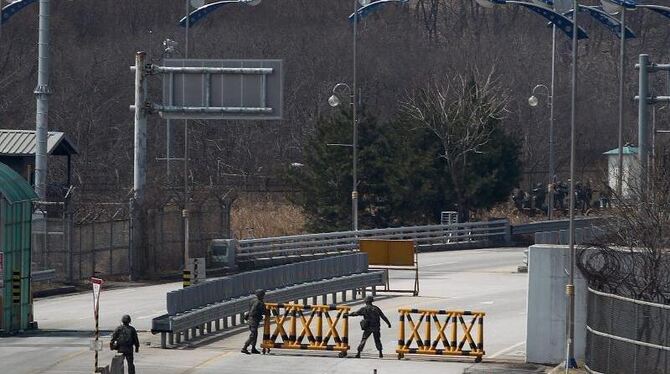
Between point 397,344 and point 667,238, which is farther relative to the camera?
point 397,344

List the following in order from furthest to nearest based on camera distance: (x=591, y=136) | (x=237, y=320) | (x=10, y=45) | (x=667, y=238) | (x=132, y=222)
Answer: (x=591, y=136) < (x=10, y=45) < (x=132, y=222) < (x=237, y=320) < (x=667, y=238)

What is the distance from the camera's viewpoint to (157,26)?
111 metres

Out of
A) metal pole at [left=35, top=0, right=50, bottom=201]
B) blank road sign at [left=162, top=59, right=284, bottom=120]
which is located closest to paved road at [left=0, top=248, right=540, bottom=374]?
metal pole at [left=35, top=0, right=50, bottom=201]

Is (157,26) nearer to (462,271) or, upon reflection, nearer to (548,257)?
(462,271)

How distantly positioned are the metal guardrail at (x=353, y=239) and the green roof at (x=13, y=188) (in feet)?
52.8

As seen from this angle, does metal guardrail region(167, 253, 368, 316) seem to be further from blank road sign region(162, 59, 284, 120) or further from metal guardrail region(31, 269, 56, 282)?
metal guardrail region(31, 269, 56, 282)

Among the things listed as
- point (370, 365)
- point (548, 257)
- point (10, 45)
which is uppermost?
point (10, 45)

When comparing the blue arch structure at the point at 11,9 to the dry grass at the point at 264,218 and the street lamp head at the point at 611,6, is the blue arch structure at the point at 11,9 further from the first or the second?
the street lamp head at the point at 611,6

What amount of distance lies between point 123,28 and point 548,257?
86.8m

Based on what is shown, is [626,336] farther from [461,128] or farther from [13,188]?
[461,128]

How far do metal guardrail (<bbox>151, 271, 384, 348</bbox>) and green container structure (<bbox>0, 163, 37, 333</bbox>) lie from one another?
4019mm

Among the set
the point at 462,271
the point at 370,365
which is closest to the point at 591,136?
the point at 462,271

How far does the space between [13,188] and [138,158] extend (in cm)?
1186

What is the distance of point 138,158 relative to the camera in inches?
1784
